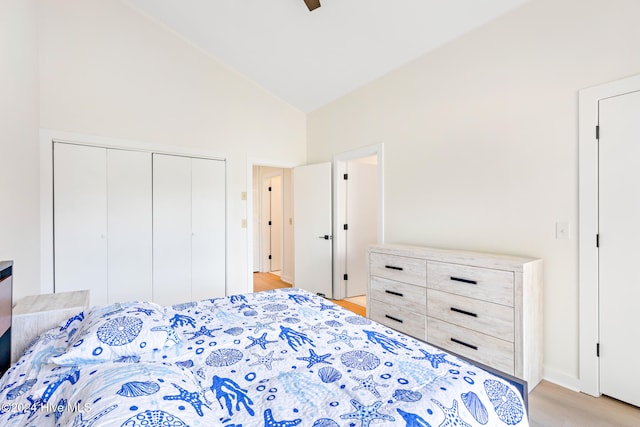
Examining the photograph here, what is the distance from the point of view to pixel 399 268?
2646mm

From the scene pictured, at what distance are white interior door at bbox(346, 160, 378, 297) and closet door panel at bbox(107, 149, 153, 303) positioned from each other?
7.97 feet

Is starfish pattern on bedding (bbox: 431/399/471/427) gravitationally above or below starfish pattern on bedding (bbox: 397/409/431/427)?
below

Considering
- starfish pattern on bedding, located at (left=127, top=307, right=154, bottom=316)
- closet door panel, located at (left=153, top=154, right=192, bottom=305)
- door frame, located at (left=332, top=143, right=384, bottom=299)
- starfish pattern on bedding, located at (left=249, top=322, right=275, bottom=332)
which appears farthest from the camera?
door frame, located at (left=332, top=143, right=384, bottom=299)

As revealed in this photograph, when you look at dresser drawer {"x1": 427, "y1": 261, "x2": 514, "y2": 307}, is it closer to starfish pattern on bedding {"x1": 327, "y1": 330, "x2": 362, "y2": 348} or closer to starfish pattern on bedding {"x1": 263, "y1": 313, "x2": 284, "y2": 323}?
starfish pattern on bedding {"x1": 327, "y1": 330, "x2": 362, "y2": 348}

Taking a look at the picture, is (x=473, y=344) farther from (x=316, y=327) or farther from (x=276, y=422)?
(x=276, y=422)

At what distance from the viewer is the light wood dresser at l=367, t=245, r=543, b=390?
1933 millimetres

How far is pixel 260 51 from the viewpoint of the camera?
3406 millimetres

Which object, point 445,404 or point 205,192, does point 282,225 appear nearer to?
point 205,192

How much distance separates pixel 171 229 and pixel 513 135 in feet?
11.5

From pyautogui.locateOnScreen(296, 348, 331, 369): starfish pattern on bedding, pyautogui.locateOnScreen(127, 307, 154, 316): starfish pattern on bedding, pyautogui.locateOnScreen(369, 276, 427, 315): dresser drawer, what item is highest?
pyautogui.locateOnScreen(127, 307, 154, 316): starfish pattern on bedding

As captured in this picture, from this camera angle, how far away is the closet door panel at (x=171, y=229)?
336cm

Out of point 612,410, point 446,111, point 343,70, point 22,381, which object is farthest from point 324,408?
point 343,70

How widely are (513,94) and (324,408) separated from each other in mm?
2498

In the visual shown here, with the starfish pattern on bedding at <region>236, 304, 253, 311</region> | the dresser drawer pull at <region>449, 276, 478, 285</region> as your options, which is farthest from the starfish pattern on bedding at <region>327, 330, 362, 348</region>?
the dresser drawer pull at <region>449, 276, 478, 285</region>
